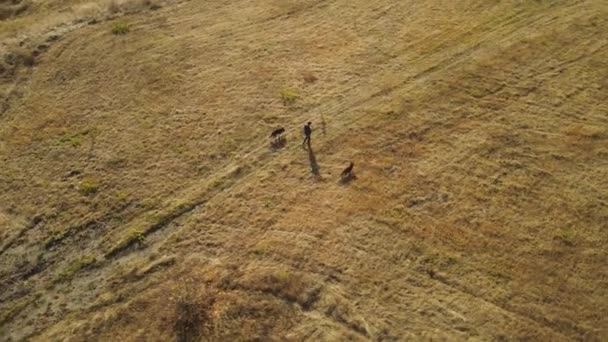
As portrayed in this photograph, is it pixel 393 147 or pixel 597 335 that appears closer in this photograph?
pixel 597 335

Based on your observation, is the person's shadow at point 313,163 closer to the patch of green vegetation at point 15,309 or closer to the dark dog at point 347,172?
the dark dog at point 347,172

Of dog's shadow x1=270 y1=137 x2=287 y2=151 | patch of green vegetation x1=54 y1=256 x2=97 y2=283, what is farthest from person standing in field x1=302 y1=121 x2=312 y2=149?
patch of green vegetation x1=54 y1=256 x2=97 y2=283

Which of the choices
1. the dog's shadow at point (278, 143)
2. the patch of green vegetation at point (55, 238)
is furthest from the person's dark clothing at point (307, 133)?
the patch of green vegetation at point (55, 238)

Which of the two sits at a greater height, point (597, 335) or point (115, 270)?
point (115, 270)

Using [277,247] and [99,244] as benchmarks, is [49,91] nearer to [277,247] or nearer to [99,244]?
[99,244]

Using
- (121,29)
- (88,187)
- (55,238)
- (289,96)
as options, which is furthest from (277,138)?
(121,29)

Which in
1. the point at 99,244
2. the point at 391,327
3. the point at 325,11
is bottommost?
the point at 391,327

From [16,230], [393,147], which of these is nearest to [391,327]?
[393,147]

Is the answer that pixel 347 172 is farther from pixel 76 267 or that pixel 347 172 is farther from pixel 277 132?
pixel 76 267
